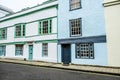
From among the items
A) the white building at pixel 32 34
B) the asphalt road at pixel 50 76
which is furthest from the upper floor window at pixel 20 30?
the asphalt road at pixel 50 76

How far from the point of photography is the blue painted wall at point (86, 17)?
47.9 feet

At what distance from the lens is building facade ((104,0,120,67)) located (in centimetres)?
1329

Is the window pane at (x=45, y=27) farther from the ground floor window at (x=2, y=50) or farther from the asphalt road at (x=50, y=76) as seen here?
the ground floor window at (x=2, y=50)

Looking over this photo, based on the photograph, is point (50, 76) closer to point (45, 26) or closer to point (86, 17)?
point (86, 17)

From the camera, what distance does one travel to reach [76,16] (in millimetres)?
16359

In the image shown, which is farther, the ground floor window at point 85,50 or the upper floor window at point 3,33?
the upper floor window at point 3,33

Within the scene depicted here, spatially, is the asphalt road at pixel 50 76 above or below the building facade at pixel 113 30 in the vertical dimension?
below

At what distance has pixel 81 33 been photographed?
623 inches

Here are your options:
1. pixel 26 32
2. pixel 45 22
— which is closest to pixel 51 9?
pixel 45 22

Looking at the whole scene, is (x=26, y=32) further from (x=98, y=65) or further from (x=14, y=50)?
(x=98, y=65)

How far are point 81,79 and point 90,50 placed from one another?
A: 664 cm

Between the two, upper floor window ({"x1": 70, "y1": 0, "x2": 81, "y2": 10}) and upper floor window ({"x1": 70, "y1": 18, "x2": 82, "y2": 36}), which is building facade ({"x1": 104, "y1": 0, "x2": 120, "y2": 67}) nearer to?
upper floor window ({"x1": 70, "y1": 18, "x2": 82, "y2": 36})

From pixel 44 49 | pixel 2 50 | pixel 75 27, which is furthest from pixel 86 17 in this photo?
pixel 2 50

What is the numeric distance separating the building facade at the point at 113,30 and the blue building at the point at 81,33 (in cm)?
48
